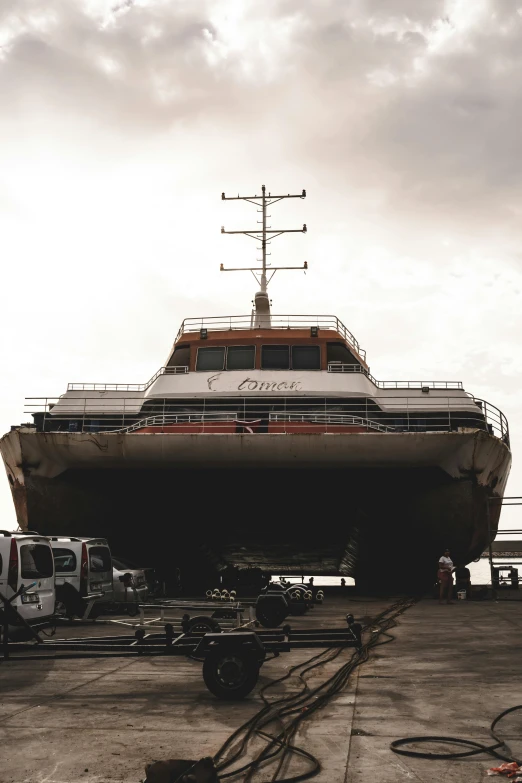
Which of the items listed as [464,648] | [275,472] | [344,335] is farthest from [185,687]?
[344,335]

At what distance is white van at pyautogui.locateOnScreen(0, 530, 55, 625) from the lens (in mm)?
9297

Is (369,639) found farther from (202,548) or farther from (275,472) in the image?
(202,548)

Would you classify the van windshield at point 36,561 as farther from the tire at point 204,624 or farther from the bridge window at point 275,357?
the bridge window at point 275,357

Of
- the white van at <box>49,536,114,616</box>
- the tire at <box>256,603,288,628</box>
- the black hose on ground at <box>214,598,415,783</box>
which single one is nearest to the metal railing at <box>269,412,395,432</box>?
the white van at <box>49,536,114,616</box>

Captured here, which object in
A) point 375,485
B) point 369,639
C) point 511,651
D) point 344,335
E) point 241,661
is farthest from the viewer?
point 344,335

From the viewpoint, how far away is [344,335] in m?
22.0

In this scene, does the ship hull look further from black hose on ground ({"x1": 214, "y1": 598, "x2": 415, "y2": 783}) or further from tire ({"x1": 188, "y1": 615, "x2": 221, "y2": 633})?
black hose on ground ({"x1": 214, "y1": 598, "x2": 415, "y2": 783})

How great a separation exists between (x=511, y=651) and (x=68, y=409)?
1315cm

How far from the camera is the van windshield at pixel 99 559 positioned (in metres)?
13.7

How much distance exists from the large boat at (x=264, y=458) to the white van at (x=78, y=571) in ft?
10.9

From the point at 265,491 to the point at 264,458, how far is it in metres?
2.35

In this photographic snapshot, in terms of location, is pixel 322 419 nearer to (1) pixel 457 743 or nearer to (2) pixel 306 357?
(2) pixel 306 357

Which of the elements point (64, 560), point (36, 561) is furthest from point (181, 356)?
point (36, 561)

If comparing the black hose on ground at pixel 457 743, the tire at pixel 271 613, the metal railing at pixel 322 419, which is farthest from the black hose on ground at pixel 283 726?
the metal railing at pixel 322 419
